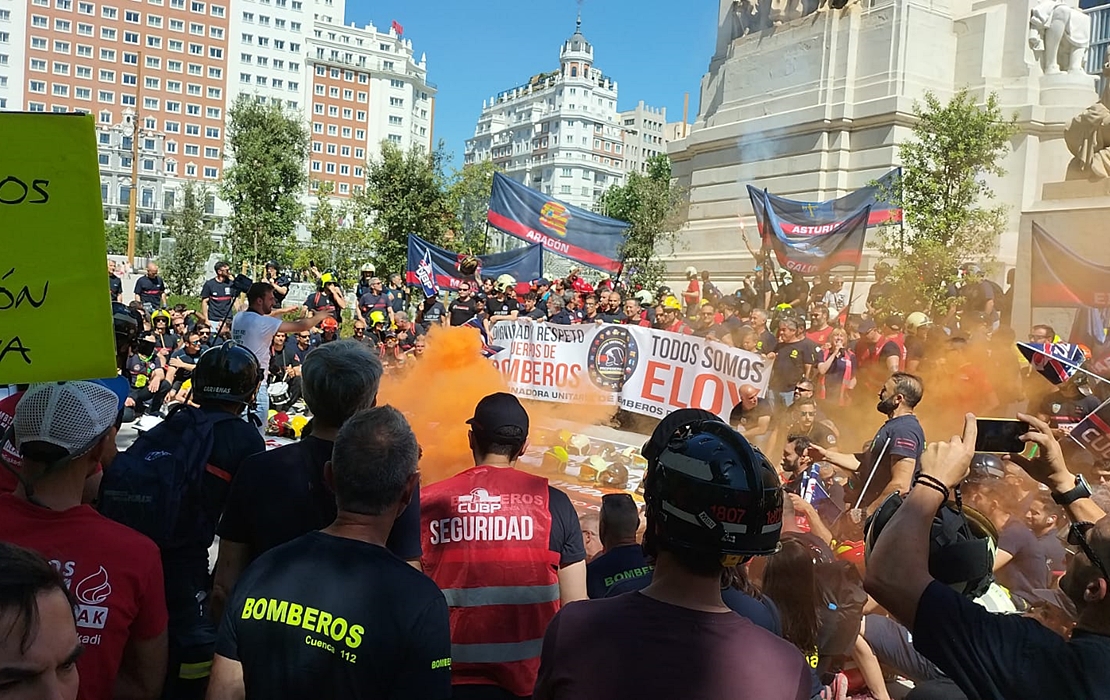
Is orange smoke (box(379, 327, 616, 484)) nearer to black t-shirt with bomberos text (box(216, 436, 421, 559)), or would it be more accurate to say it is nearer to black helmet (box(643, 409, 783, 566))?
black t-shirt with bomberos text (box(216, 436, 421, 559))

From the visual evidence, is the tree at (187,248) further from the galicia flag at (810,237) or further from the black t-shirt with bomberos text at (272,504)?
the black t-shirt with bomberos text at (272,504)

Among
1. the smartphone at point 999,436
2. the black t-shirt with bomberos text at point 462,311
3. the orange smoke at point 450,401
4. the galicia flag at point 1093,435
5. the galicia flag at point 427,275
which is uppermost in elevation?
the galicia flag at point 427,275

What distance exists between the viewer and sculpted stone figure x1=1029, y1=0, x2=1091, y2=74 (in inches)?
813

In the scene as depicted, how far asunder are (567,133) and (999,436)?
158985mm

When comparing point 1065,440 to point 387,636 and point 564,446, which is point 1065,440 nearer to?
point 564,446

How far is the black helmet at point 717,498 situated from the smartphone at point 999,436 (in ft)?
3.95

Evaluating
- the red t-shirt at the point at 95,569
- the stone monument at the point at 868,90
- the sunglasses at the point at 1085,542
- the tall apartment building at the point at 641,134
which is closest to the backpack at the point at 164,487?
the red t-shirt at the point at 95,569

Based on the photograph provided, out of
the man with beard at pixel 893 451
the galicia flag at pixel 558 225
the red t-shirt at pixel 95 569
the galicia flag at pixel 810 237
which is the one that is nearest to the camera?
the red t-shirt at pixel 95 569

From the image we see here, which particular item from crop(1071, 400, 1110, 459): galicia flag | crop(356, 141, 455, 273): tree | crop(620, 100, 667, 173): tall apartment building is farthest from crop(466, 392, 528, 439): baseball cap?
crop(620, 100, 667, 173): tall apartment building

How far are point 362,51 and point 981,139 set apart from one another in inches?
4792

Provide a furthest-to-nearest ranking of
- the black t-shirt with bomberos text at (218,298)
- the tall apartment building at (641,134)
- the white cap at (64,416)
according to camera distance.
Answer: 1. the tall apartment building at (641,134)
2. the black t-shirt with bomberos text at (218,298)
3. the white cap at (64,416)

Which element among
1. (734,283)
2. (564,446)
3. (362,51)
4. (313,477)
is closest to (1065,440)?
(564,446)

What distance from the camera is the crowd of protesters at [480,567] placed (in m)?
1.85

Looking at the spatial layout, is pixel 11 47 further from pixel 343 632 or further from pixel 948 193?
pixel 343 632
